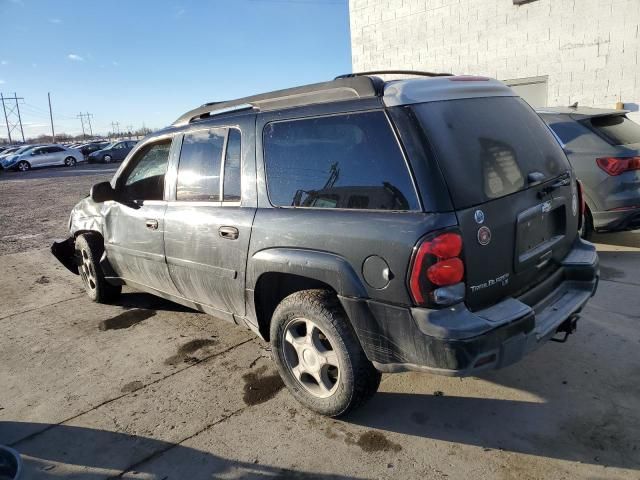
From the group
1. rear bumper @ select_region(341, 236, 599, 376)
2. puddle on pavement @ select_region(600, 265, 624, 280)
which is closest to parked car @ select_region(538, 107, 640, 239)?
puddle on pavement @ select_region(600, 265, 624, 280)

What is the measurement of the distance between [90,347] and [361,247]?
3.00 meters

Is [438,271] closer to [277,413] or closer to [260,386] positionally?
[277,413]

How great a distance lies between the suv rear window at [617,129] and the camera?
5613mm

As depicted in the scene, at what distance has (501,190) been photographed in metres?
2.62

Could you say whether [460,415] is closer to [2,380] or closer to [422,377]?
[422,377]

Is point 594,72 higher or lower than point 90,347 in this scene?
higher

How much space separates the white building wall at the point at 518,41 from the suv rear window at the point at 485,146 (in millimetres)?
8249

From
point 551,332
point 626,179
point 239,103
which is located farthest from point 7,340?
point 626,179

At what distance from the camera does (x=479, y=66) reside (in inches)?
473

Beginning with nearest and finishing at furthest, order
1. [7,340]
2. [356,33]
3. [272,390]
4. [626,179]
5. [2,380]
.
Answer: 1. [272,390]
2. [2,380]
3. [7,340]
4. [626,179]
5. [356,33]

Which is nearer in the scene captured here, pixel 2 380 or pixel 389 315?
pixel 389 315

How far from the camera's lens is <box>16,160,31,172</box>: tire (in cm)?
3135

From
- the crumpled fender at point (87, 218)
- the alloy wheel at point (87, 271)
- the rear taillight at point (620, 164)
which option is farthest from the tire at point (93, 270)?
the rear taillight at point (620, 164)

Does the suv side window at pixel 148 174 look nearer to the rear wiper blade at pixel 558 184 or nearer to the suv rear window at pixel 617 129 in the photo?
the rear wiper blade at pixel 558 184
